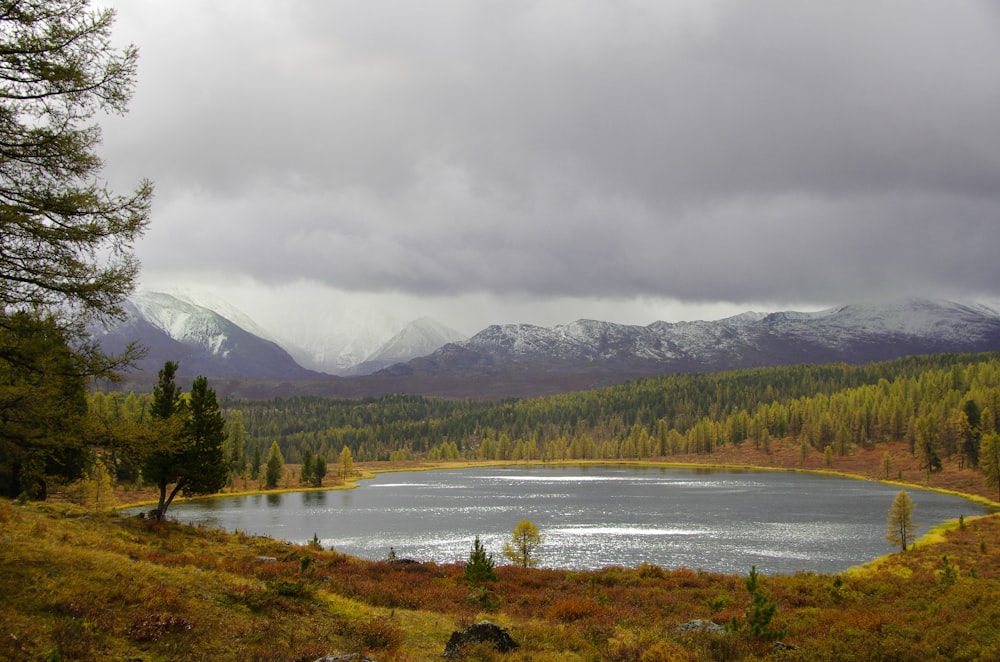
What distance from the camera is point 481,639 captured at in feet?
61.7

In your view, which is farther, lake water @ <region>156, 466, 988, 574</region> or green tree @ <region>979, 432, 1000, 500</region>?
green tree @ <region>979, 432, 1000, 500</region>

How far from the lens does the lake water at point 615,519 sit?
61.6m

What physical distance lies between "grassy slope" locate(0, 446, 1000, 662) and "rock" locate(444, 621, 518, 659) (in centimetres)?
55

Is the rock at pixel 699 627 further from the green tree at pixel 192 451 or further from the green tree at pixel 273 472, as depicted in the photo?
the green tree at pixel 273 472

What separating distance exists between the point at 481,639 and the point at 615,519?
76.2 m

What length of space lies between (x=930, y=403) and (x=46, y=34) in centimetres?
23772

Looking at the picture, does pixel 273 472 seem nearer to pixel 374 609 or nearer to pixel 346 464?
pixel 346 464

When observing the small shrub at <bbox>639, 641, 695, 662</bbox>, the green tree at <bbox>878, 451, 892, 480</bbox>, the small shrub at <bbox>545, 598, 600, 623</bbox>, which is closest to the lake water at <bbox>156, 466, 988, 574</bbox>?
the green tree at <bbox>878, 451, 892, 480</bbox>

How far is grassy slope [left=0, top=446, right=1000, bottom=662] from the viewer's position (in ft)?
49.5

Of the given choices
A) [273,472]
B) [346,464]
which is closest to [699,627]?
[273,472]

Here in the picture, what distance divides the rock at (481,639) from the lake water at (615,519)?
3794 cm

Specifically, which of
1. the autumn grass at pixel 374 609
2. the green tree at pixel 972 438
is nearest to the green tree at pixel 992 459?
the green tree at pixel 972 438

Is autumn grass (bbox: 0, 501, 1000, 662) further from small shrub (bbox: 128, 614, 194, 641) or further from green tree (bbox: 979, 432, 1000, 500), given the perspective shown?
green tree (bbox: 979, 432, 1000, 500)

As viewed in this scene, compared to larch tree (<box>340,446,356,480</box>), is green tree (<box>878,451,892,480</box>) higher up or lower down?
higher up
